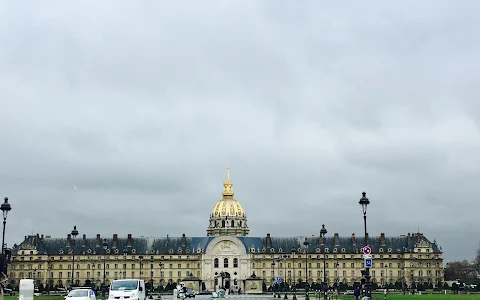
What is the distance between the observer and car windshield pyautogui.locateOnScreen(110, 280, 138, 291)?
121 ft

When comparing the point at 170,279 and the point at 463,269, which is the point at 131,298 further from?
the point at 463,269

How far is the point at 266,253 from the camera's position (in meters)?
149

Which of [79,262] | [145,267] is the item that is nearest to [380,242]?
[145,267]

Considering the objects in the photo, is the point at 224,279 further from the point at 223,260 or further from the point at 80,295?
the point at 80,295

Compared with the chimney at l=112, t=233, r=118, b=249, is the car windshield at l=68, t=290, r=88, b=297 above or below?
below

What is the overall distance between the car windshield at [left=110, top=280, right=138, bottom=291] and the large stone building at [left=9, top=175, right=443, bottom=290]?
104 m

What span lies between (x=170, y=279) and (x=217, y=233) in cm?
2809

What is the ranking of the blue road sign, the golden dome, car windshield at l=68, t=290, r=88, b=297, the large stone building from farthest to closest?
the golden dome, the large stone building, car windshield at l=68, t=290, r=88, b=297, the blue road sign

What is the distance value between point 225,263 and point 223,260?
0.76m

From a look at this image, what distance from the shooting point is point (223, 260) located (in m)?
150

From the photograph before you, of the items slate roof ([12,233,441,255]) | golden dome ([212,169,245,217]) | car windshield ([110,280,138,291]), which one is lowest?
car windshield ([110,280,138,291])

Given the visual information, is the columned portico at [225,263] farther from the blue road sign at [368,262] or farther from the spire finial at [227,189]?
the blue road sign at [368,262]

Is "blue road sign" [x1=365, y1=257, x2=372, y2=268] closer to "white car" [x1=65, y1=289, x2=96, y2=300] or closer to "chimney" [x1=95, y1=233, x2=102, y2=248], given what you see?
"white car" [x1=65, y1=289, x2=96, y2=300]

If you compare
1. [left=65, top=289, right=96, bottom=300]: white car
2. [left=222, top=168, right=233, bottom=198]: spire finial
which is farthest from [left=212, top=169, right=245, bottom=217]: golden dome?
[left=65, top=289, right=96, bottom=300]: white car
